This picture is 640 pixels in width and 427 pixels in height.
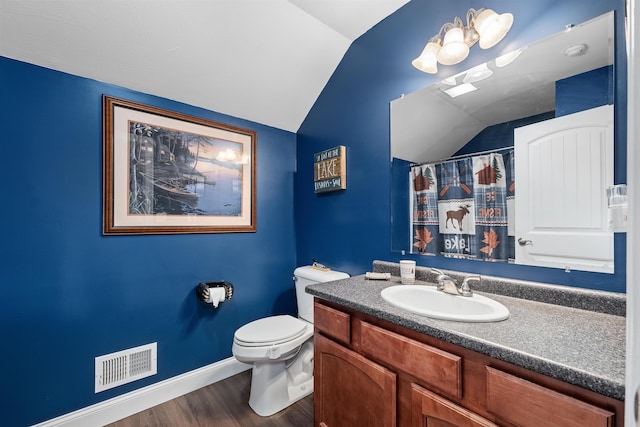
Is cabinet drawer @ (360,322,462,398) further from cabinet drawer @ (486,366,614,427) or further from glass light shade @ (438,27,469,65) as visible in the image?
glass light shade @ (438,27,469,65)

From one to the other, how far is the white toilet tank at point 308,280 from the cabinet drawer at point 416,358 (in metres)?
0.79

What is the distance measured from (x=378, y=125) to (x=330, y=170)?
18.6 inches

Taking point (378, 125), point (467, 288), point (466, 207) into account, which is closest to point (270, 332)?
point (467, 288)

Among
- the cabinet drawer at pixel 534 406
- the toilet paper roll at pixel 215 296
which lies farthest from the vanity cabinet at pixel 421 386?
the toilet paper roll at pixel 215 296

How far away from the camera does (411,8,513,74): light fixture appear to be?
1180 mm

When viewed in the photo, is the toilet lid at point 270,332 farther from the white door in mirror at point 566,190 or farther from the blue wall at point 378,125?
the white door in mirror at point 566,190

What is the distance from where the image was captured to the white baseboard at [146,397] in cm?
150

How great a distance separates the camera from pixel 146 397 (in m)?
1.70

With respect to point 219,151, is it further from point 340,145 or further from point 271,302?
point 271,302

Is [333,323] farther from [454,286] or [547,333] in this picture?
[547,333]

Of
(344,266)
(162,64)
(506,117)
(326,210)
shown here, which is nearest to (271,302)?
(344,266)

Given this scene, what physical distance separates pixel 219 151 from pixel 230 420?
68.8 inches

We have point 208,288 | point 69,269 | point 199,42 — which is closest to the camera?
point 69,269

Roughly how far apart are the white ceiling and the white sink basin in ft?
5.26
